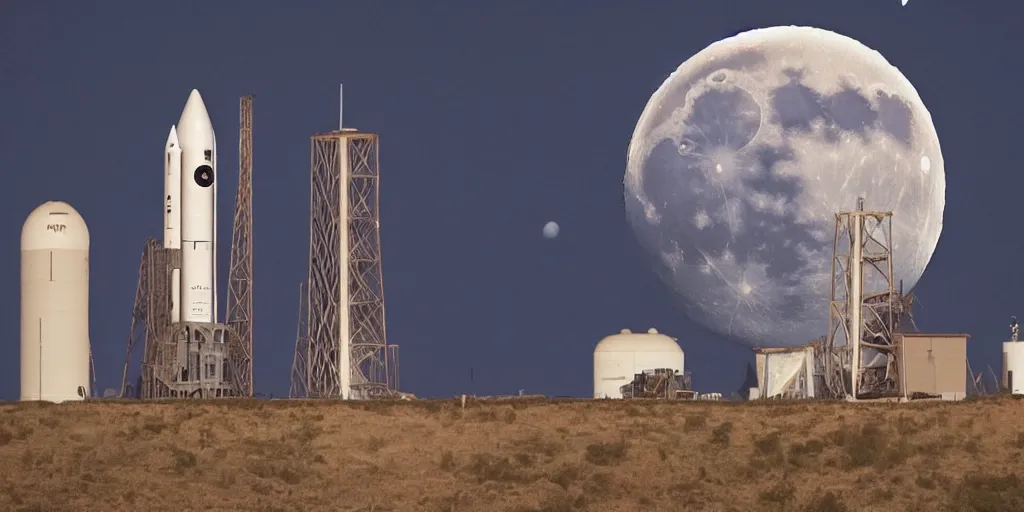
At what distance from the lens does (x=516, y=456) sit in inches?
2315

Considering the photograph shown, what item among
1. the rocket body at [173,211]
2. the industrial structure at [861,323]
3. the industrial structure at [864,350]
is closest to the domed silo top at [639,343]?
the industrial structure at [864,350]

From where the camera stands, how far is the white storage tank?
300 ft

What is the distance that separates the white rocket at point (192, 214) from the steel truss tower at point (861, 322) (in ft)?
95.5

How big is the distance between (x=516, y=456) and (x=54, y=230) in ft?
109

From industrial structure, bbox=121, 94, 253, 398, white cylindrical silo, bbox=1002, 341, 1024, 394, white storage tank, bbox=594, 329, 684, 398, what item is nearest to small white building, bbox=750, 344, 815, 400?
A: white storage tank, bbox=594, 329, 684, 398

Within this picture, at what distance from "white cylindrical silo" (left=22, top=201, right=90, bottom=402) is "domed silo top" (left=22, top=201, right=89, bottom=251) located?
1.7 inches

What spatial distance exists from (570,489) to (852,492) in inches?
318

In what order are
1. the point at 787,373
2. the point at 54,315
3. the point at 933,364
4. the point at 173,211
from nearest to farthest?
1. the point at 933,364
2. the point at 54,315
3. the point at 787,373
4. the point at 173,211

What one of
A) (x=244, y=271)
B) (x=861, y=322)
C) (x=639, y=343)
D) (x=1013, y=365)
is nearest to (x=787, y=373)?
(x=861, y=322)

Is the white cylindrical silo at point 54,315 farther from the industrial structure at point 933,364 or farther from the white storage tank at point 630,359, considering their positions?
the industrial structure at point 933,364

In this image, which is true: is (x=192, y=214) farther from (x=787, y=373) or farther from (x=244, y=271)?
(x=787, y=373)

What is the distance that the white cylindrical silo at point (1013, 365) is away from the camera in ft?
278

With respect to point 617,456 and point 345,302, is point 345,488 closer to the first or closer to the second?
point 617,456

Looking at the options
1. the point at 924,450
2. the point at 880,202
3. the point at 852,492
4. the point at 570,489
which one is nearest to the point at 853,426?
the point at 924,450
